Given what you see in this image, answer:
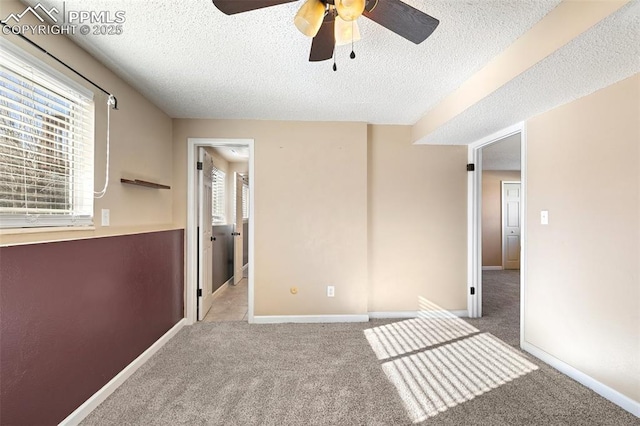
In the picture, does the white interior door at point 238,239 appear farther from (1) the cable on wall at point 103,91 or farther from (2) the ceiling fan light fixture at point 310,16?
(2) the ceiling fan light fixture at point 310,16

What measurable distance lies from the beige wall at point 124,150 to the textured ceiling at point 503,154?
3.97 meters

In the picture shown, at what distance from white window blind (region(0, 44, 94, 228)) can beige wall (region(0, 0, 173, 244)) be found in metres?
0.07

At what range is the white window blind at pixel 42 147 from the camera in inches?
54.4

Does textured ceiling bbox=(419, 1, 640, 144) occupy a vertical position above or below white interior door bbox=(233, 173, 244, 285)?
above

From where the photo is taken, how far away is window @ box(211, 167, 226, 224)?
15.3ft

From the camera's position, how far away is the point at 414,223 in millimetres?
3561

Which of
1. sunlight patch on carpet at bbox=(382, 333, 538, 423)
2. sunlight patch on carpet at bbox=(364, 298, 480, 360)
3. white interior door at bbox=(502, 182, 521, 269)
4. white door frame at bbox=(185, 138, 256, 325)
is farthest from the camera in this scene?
white interior door at bbox=(502, 182, 521, 269)

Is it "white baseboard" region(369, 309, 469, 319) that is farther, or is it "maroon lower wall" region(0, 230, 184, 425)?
"white baseboard" region(369, 309, 469, 319)

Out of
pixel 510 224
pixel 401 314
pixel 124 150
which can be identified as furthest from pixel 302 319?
pixel 510 224

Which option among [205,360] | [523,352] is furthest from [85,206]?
[523,352]

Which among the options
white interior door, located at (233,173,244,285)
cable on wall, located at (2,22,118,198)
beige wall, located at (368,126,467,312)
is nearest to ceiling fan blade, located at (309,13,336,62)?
cable on wall, located at (2,22,118,198)

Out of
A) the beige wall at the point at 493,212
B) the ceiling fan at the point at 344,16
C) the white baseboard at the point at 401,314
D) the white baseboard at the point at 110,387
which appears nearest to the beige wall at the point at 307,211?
the white baseboard at the point at 401,314

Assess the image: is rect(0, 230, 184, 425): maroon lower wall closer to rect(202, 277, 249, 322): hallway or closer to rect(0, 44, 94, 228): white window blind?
rect(0, 44, 94, 228): white window blind

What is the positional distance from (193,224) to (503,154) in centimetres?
492
